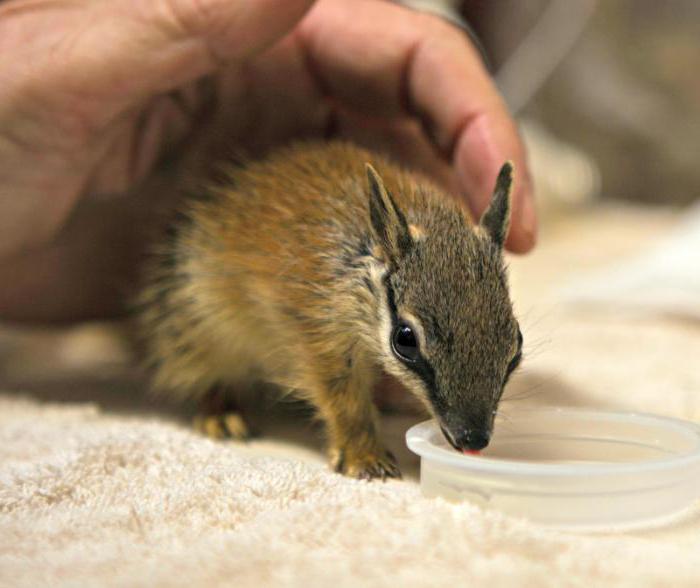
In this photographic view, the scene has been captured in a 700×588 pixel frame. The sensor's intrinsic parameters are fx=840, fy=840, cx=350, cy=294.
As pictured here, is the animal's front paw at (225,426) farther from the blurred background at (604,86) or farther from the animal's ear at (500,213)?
A: the blurred background at (604,86)

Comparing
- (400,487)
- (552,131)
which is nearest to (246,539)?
(400,487)

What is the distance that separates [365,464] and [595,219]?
3.78 meters

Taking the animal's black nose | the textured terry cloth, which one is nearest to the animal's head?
the animal's black nose

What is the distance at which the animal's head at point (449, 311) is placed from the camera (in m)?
1.28

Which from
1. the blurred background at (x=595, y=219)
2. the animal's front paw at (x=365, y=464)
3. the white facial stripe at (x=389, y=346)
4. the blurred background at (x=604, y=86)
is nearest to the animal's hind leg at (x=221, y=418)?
the blurred background at (x=595, y=219)

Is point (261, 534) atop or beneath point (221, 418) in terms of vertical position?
atop

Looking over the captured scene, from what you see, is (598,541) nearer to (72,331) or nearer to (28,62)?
(28,62)

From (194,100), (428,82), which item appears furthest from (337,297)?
(194,100)

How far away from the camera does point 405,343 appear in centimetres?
137

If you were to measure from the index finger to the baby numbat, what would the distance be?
204 mm

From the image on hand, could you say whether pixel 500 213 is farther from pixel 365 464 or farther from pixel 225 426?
pixel 225 426

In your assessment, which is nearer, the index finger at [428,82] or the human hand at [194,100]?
the human hand at [194,100]

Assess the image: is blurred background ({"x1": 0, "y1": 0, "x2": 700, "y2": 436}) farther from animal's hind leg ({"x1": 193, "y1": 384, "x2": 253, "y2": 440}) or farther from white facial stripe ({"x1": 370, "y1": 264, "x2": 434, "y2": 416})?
white facial stripe ({"x1": 370, "y1": 264, "x2": 434, "y2": 416})

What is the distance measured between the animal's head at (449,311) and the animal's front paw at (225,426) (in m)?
0.49
